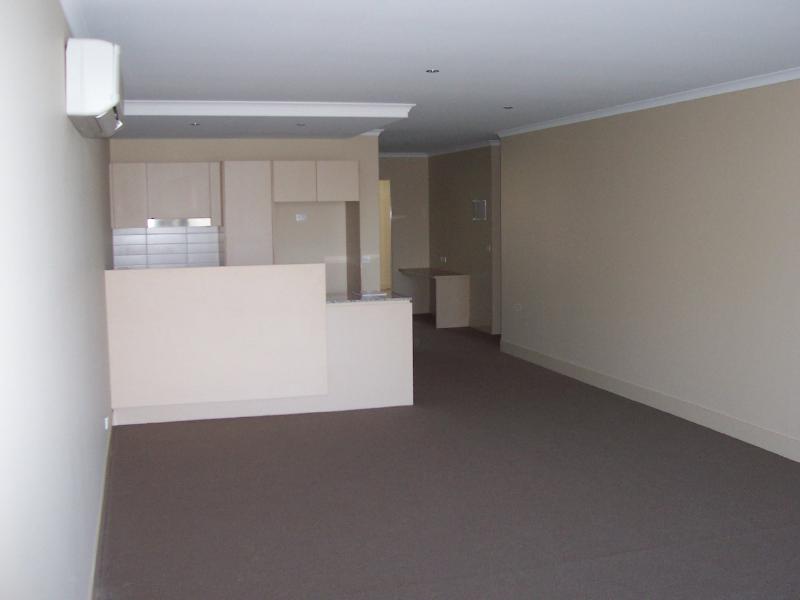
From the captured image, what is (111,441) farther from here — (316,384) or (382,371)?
(382,371)

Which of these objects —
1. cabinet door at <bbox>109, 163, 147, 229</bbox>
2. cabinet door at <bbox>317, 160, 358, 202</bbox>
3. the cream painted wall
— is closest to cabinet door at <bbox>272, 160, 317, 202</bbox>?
cabinet door at <bbox>317, 160, 358, 202</bbox>

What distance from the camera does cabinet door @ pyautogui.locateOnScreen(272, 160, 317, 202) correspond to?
25.7 ft

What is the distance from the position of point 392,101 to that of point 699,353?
2873 millimetres

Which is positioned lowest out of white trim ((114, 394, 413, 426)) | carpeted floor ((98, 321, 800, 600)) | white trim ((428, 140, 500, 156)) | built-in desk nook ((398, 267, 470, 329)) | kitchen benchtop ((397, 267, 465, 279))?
carpeted floor ((98, 321, 800, 600))

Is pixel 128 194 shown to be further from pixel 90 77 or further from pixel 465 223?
pixel 465 223

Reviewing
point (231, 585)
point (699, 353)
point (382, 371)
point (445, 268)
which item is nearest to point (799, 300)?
point (699, 353)

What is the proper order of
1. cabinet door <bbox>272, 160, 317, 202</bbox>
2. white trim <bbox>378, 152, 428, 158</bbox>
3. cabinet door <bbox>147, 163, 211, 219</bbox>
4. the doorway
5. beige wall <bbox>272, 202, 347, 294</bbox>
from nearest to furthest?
cabinet door <bbox>147, 163, 211, 219</bbox> < cabinet door <bbox>272, 160, 317, 202</bbox> < beige wall <bbox>272, 202, 347, 294</bbox> < the doorway < white trim <bbox>378, 152, 428, 158</bbox>

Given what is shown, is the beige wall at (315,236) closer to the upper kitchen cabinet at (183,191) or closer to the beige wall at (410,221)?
the upper kitchen cabinet at (183,191)

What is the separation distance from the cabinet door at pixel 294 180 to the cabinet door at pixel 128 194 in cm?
118

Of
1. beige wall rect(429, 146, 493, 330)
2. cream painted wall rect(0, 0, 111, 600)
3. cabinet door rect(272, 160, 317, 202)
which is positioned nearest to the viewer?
cream painted wall rect(0, 0, 111, 600)

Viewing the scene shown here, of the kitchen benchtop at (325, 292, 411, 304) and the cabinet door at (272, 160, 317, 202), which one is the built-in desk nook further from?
the kitchen benchtop at (325, 292, 411, 304)

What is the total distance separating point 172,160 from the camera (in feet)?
26.0

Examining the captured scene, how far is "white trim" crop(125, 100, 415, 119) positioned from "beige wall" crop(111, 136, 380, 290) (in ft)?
5.62

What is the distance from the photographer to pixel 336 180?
799cm
